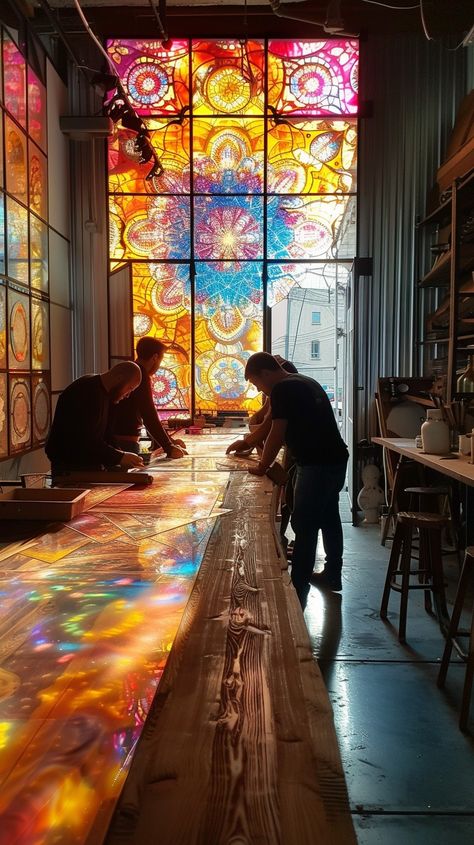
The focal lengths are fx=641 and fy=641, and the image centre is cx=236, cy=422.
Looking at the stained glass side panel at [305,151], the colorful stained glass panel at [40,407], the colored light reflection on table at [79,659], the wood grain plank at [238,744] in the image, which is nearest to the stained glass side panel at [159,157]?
the stained glass side panel at [305,151]

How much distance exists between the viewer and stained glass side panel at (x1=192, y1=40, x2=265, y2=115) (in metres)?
7.05

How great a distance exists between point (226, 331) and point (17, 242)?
2.55 meters

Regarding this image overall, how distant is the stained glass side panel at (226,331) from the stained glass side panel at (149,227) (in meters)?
0.39

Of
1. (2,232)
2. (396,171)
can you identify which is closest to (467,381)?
(396,171)

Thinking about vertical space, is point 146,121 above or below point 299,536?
above

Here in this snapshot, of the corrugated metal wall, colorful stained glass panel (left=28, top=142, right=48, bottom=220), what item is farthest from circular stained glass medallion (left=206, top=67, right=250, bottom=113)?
colorful stained glass panel (left=28, top=142, right=48, bottom=220)

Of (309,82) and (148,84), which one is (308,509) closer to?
(309,82)

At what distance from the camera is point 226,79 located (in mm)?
7105

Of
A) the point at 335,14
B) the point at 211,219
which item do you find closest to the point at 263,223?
the point at 211,219

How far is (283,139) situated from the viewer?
23.4 ft

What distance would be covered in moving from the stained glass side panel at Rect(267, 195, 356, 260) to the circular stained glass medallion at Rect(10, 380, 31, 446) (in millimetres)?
3127

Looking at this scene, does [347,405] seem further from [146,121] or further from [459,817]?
[459,817]

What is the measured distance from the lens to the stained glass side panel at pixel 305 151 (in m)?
7.10

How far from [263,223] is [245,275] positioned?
0.61 meters
